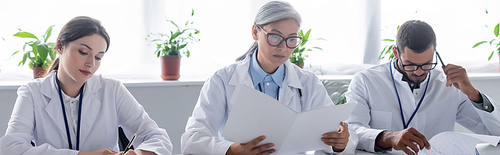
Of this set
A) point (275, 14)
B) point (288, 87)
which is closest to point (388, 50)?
point (288, 87)

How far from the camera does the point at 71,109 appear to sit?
5.20ft

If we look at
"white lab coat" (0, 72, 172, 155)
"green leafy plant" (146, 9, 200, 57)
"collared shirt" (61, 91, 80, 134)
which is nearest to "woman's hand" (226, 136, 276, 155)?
"white lab coat" (0, 72, 172, 155)

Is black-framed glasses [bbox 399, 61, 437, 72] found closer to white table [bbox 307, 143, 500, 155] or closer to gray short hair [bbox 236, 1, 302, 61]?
white table [bbox 307, 143, 500, 155]

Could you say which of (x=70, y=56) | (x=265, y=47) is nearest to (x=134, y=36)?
(x=70, y=56)

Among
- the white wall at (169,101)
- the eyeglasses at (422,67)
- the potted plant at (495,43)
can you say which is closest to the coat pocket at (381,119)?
the eyeglasses at (422,67)

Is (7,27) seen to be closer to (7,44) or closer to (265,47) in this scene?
(7,44)

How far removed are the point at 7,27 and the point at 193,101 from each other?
4.57 ft

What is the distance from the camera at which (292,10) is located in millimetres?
1646

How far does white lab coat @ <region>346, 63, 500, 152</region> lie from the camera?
6.17 feet

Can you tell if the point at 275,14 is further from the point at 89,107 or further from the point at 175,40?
the point at 175,40

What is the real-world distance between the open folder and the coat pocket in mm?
631

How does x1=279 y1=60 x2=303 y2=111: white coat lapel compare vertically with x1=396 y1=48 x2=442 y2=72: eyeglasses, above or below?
below

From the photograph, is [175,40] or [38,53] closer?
[38,53]

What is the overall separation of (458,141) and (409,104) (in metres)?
0.54
